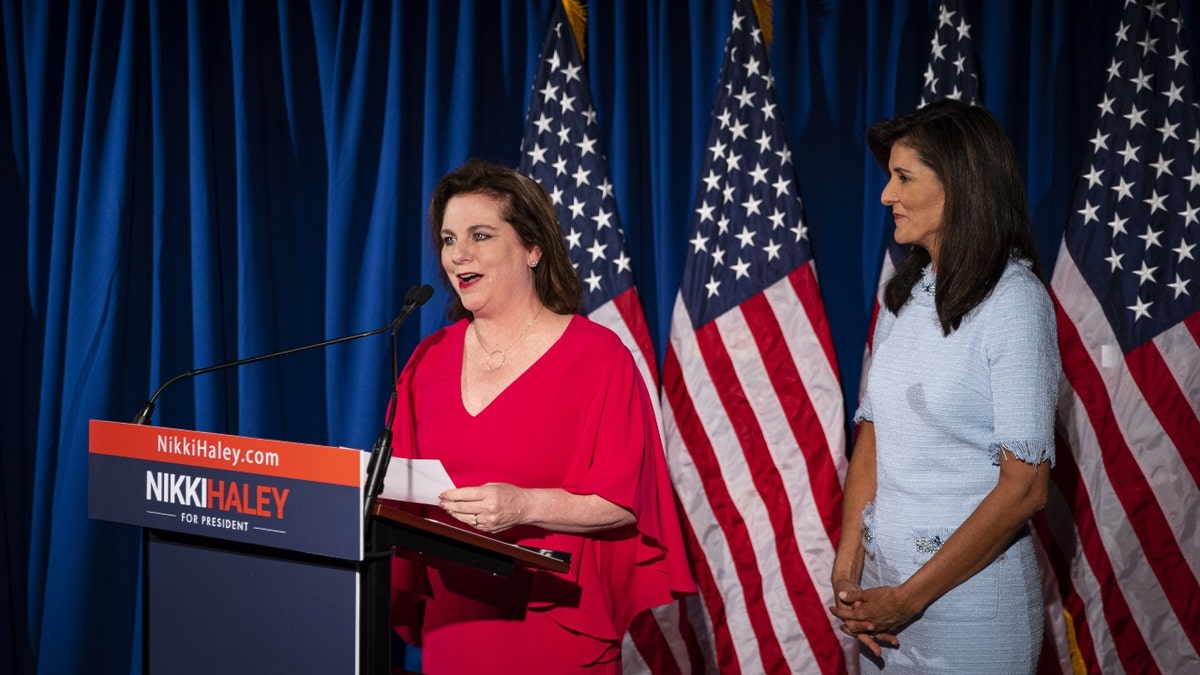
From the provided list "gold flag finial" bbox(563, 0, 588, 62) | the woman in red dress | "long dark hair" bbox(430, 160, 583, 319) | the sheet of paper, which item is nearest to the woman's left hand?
the sheet of paper

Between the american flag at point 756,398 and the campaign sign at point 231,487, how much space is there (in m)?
1.83

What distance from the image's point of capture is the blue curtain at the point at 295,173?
10.5 ft

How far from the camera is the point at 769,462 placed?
3021mm

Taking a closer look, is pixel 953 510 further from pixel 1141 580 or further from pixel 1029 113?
pixel 1029 113

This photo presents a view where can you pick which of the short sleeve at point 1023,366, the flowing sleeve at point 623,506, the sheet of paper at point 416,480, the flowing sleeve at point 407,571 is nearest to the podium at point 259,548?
the sheet of paper at point 416,480

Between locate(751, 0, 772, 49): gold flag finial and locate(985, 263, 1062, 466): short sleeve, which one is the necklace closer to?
locate(985, 263, 1062, 466): short sleeve

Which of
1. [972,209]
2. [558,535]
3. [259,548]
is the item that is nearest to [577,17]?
[972,209]

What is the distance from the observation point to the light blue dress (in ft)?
5.41

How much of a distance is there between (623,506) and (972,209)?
0.81m

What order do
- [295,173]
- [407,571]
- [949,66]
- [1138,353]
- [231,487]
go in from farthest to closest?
[295,173]
[949,66]
[1138,353]
[407,571]
[231,487]

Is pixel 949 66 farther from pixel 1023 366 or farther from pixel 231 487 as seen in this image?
pixel 231 487

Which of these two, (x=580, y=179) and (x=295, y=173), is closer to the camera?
(x=580, y=179)

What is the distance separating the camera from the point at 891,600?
1.76 m

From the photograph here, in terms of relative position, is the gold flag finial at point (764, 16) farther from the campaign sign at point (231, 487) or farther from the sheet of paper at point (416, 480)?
the campaign sign at point (231, 487)
